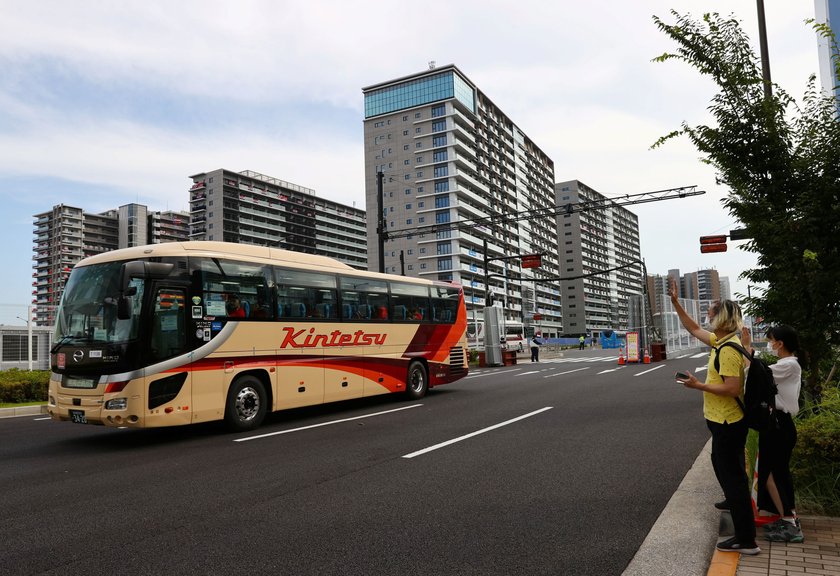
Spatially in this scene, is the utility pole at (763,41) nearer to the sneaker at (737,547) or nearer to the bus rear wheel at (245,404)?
the sneaker at (737,547)

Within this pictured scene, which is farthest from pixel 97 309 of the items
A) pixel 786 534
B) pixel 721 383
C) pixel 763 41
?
pixel 763 41

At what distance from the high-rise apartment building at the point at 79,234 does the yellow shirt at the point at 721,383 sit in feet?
466

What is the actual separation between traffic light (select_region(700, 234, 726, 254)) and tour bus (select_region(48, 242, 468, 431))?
19.5 m

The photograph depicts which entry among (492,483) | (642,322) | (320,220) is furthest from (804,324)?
(320,220)

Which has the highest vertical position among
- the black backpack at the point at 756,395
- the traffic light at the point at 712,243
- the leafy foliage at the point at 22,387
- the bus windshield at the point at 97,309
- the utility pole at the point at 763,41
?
the utility pole at the point at 763,41

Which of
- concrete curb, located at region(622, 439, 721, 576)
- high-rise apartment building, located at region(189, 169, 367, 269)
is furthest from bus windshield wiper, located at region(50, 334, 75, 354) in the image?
high-rise apartment building, located at region(189, 169, 367, 269)

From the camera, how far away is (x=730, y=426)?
385 cm

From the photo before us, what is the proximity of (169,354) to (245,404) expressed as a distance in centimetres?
181

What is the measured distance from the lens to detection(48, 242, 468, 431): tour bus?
28.6 feet

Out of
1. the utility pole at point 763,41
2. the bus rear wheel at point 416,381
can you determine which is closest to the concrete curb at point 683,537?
the utility pole at point 763,41

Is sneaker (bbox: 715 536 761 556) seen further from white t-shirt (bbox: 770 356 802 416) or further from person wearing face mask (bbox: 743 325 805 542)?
white t-shirt (bbox: 770 356 802 416)

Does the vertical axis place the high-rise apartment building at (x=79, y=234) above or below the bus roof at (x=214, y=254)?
above

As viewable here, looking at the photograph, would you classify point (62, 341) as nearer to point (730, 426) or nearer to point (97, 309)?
point (97, 309)

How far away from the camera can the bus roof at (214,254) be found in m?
9.37
